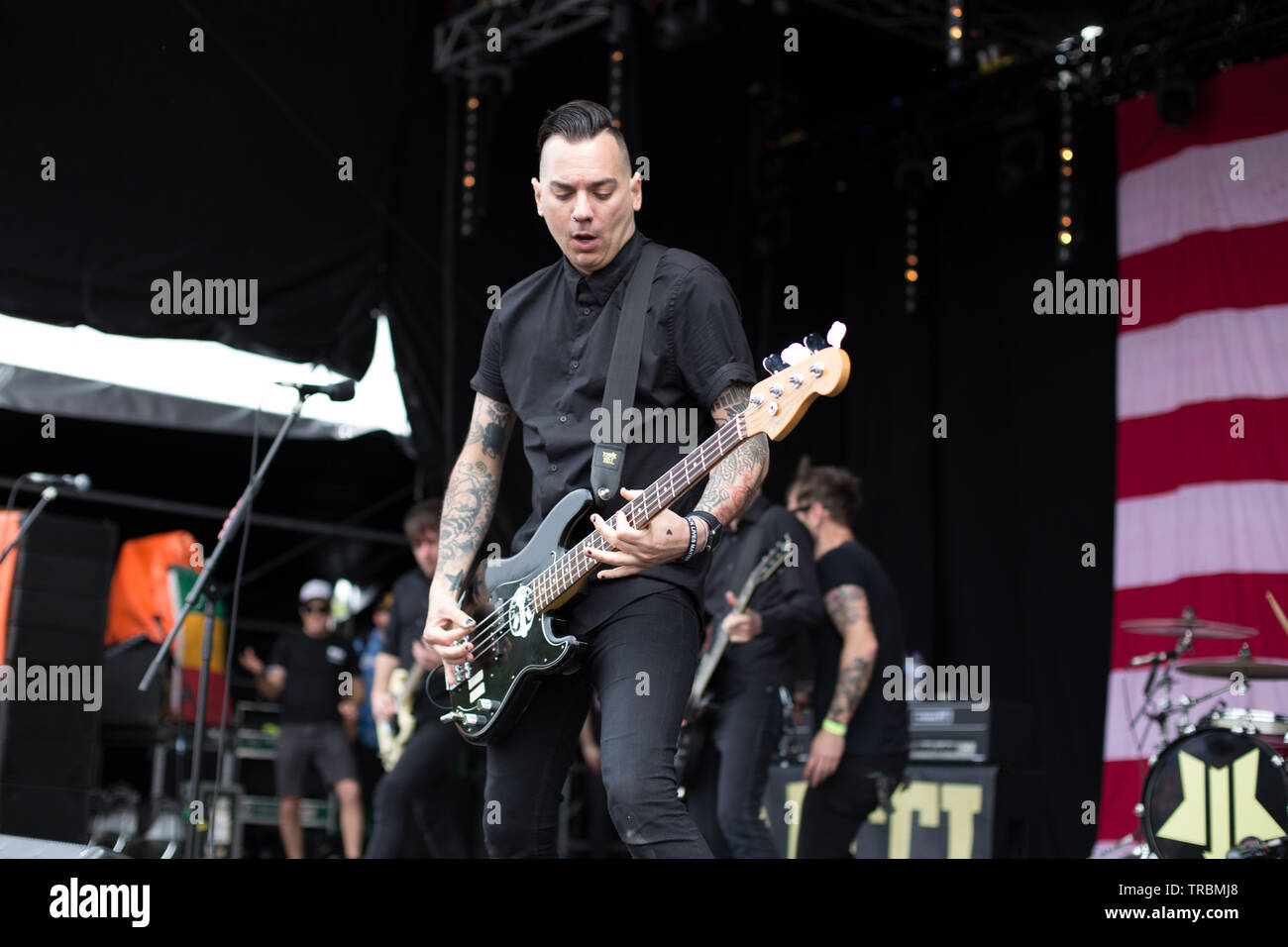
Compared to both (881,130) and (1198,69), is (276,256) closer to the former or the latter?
(881,130)

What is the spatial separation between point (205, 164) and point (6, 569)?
2.52 m

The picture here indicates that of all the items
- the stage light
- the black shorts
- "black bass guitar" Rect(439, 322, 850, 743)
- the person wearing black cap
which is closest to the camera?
"black bass guitar" Rect(439, 322, 850, 743)

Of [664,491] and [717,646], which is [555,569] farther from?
[717,646]

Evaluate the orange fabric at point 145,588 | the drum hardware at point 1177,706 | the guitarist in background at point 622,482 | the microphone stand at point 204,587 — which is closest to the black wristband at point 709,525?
the guitarist in background at point 622,482

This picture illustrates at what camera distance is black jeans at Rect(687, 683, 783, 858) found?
17.7 ft

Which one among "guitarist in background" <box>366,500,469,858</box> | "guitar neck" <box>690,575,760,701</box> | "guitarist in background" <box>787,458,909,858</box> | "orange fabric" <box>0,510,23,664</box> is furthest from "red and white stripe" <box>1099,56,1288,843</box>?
"orange fabric" <box>0,510,23,664</box>

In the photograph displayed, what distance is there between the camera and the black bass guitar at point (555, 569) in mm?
2834

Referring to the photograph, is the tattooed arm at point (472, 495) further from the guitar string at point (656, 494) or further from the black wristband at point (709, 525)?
the black wristband at point (709, 525)

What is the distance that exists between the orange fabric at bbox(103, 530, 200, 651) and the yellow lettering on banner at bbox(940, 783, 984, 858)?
6.08 meters

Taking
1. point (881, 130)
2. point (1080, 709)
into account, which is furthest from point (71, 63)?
point (1080, 709)

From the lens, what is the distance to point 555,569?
297 centimetres

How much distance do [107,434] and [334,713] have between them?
3.14 m

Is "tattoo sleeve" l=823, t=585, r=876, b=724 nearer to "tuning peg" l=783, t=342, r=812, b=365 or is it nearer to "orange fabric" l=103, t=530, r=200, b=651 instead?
"tuning peg" l=783, t=342, r=812, b=365
